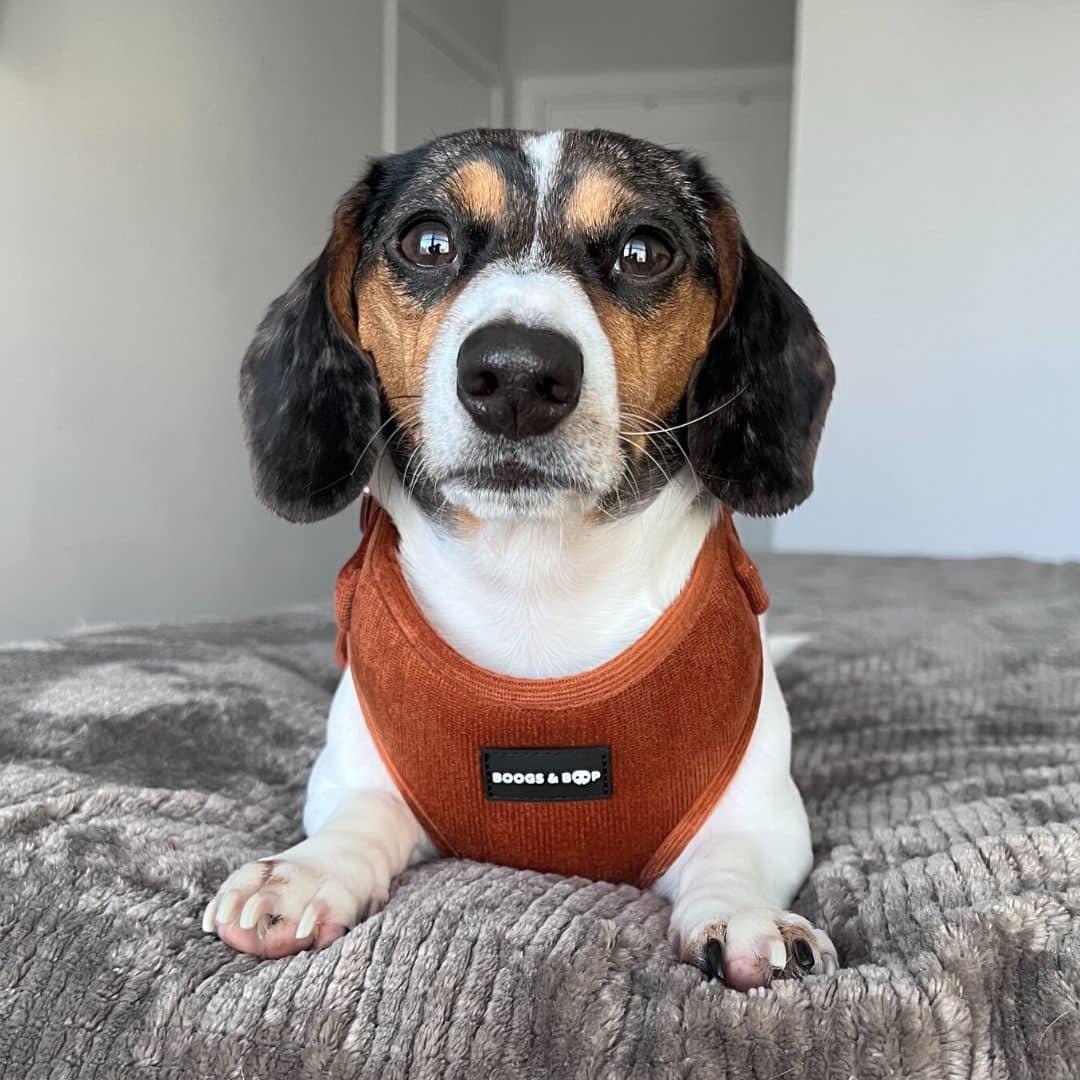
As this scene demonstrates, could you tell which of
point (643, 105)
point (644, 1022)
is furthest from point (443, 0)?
point (644, 1022)

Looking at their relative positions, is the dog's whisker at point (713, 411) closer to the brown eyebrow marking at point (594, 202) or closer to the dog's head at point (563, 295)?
the dog's head at point (563, 295)

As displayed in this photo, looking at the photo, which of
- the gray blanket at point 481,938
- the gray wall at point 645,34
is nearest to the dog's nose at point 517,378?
the gray blanket at point 481,938

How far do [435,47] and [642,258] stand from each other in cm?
459

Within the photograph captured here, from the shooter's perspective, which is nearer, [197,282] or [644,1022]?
[644,1022]

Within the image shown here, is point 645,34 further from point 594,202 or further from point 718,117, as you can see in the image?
point 594,202

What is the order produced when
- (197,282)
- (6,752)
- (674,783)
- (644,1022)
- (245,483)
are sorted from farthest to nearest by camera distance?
1. (245,483)
2. (197,282)
3. (6,752)
4. (674,783)
5. (644,1022)

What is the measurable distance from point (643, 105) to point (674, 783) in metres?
5.62

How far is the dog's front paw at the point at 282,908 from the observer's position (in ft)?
2.86

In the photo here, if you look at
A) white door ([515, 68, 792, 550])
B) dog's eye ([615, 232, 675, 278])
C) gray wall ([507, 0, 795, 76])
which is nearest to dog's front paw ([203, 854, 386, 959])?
dog's eye ([615, 232, 675, 278])

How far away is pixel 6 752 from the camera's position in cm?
127

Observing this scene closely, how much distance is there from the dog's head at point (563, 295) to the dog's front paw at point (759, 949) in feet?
1.44

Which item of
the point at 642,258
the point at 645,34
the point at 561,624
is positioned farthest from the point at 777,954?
the point at 645,34

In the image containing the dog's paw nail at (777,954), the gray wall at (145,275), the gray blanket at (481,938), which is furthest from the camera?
the gray wall at (145,275)

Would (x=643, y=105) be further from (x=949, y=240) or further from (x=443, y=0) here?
(x=949, y=240)
